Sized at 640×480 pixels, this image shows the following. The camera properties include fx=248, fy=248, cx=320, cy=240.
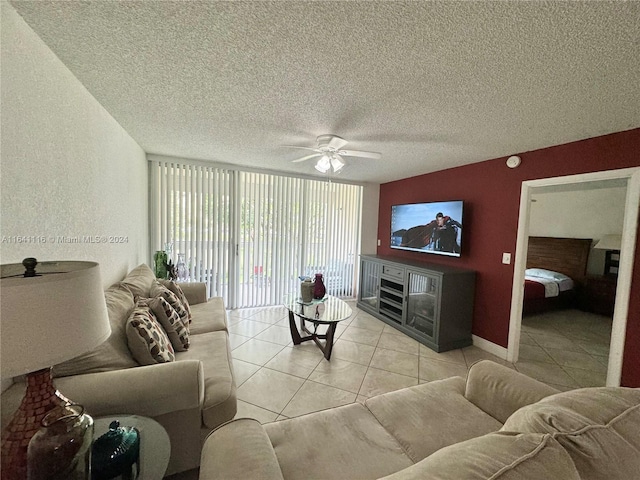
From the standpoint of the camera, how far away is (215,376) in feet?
5.04

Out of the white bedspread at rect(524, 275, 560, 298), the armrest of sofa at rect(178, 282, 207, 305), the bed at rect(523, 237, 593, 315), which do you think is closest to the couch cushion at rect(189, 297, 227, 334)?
the armrest of sofa at rect(178, 282, 207, 305)

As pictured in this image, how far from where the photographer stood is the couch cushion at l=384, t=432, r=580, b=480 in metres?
0.52

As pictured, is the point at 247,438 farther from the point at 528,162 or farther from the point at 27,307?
the point at 528,162

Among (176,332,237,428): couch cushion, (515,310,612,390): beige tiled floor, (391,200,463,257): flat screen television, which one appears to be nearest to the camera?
(176,332,237,428): couch cushion

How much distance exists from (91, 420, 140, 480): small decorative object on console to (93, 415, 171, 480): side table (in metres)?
0.03

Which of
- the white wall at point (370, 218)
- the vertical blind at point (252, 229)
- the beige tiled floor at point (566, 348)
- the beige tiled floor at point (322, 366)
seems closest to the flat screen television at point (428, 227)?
the white wall at point (370, 218)

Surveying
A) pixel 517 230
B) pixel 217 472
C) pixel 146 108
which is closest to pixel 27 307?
pixel 217 472

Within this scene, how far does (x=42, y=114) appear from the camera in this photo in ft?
3.95

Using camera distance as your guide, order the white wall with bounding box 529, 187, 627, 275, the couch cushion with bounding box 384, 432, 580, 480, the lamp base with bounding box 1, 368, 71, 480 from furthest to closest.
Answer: the white wall with bounding box 529, 187, 627, 275 → the lamp base with bounding box 1, 368, 71, 480 → the couch cushion with bounding box 384, 432, 580, 480

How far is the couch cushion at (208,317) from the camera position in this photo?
88.9 inches

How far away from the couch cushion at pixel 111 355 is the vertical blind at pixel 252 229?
74.7 inches

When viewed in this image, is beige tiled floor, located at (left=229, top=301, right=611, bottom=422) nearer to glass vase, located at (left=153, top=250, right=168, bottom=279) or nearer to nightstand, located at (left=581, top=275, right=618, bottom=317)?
nightstand, located at (left=581, top=275, right=618, bottom=317)

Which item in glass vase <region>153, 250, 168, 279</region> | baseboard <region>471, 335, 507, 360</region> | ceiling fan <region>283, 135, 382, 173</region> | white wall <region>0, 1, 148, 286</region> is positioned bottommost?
baseboard <region>471, 335, 507, 360</region>

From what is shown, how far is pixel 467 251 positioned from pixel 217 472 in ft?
11.1
